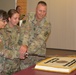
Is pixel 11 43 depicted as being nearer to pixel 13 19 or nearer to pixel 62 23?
pixel 13 19

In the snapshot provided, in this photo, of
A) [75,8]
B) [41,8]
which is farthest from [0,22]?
[75,8]

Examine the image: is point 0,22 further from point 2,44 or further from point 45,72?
point 45,72

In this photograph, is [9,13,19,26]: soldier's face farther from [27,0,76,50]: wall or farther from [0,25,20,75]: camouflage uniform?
[27,0,76,50]: wall

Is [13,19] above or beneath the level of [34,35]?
above

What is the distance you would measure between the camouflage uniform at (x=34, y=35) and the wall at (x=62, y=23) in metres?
4.75

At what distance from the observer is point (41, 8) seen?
2.52 meters

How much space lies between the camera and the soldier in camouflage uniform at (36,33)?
2.48m

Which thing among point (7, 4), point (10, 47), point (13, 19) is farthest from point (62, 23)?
point (10, 47)

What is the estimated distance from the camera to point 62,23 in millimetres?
7625

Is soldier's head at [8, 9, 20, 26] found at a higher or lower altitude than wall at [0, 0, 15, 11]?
lower

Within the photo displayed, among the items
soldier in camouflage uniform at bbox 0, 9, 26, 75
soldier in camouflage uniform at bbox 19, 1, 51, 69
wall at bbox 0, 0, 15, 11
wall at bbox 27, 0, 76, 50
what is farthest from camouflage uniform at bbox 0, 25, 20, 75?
wall at bbox 0, 0, 15, 11

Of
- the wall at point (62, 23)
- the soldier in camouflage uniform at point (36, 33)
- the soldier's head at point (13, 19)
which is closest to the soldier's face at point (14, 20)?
the soldier's head at point (13, 19)

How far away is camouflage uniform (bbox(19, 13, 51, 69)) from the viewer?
2486 millimetres

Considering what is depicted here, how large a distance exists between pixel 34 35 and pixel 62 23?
4.96m
